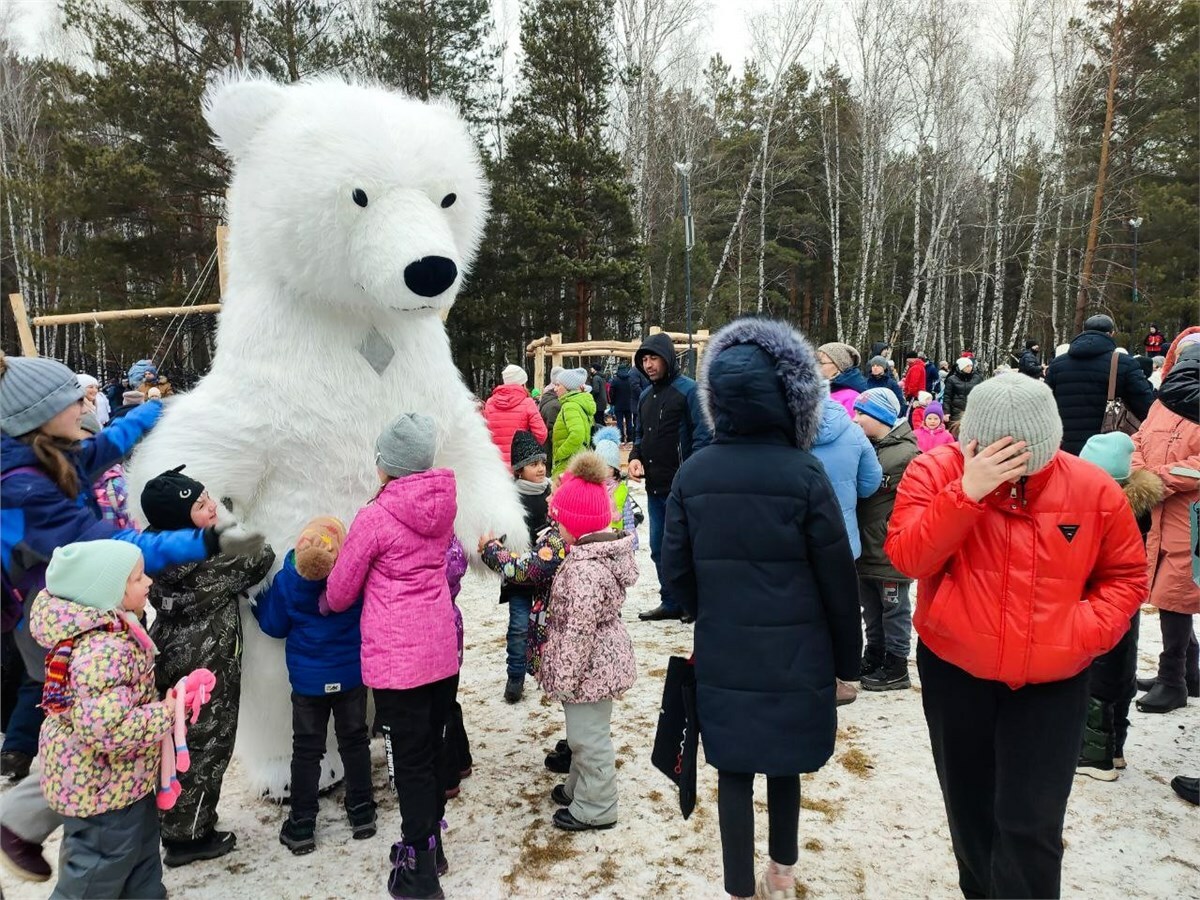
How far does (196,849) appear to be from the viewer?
2.62 metres

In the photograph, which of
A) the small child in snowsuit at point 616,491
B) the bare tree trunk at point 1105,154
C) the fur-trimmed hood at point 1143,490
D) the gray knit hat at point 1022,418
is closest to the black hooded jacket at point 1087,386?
the fur-trimmed hood at point 1143,490

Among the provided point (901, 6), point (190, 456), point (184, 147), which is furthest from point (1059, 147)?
point (190, 456)

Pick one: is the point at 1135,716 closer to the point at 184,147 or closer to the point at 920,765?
the point at 920,765

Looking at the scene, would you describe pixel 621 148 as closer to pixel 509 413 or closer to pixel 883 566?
pixel 509 413

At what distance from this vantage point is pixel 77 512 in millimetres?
2379

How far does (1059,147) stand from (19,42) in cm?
2515

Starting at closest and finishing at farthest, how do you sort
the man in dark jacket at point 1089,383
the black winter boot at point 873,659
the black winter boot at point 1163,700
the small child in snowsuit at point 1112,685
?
the small child in snowsuit at point 1112,685, the black winter boot at point 1163,700, the black winter boot at point 873,659, the man in dark jacket at point 1089,383

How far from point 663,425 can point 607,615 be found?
8.40 feet

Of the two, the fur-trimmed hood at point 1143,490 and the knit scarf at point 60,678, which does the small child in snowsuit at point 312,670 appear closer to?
the knit scarf at point 60,678

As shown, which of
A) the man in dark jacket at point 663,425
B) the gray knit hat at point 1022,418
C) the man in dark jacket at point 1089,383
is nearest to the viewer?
the gray knit hat at point 1022,418

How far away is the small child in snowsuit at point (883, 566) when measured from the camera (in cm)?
Answer: 393

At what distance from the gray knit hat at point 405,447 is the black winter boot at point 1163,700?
→ 3591mm

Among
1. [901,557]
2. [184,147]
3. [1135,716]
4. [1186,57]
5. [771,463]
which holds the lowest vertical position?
[1135,716]

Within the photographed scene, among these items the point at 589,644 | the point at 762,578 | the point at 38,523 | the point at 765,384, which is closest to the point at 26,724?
the point at 38,523
